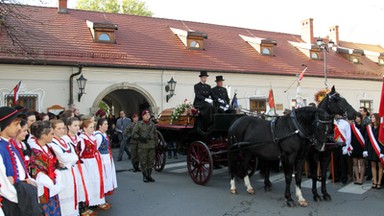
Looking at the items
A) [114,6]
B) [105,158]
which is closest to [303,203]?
[105,158]

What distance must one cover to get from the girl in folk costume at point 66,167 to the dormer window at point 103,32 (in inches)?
488

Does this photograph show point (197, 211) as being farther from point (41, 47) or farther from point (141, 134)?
point (41, 47)

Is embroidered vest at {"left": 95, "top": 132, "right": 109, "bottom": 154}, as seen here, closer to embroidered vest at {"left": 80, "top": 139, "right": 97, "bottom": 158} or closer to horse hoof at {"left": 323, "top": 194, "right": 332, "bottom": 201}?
embroidered vest at {"left": 80, "top": 139, "right": 97, "bottom": 158}

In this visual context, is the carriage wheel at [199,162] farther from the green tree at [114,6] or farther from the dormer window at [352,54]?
the green tree at [114,6]

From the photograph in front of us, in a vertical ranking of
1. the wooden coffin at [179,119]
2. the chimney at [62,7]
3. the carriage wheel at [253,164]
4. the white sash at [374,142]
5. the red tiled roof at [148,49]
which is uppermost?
the chimney at [62,7]

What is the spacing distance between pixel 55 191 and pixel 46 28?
13.7m

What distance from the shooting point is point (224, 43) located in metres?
20.8

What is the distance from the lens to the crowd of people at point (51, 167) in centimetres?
323

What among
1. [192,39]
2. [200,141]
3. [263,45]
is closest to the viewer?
[200,141]

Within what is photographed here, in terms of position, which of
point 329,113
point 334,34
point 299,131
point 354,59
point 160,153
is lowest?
point 160,153

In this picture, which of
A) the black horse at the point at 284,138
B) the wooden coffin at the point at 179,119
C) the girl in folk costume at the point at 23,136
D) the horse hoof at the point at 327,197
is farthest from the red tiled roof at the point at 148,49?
the horse hoof at the point at 327,197

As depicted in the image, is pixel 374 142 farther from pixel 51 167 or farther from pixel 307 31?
pixel 307 31

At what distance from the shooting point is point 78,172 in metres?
5.45

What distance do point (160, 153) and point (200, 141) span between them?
230 cm
